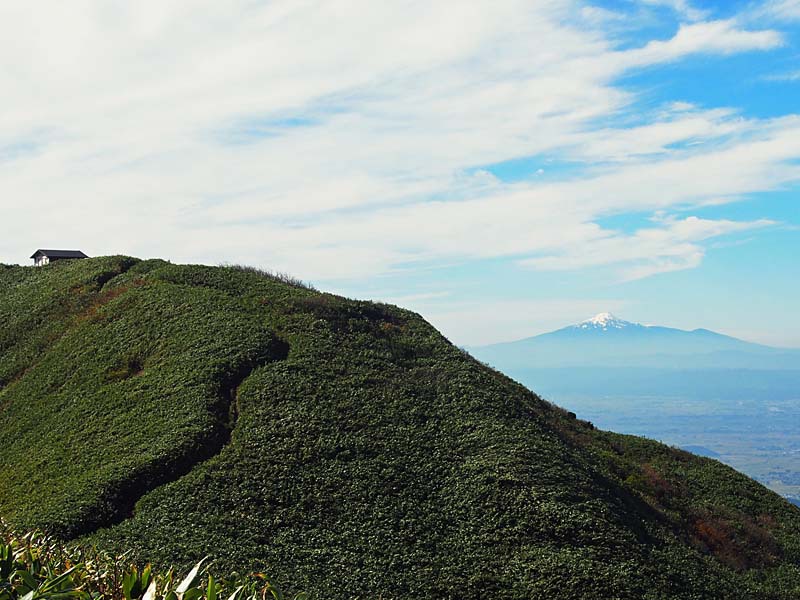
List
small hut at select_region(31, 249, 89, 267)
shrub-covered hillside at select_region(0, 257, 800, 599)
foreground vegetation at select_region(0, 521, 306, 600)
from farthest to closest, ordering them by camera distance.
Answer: small hut at select_region(31, 249, 89, 267) → shrub-covered hillside at select_region(0, 257, 800, 599) → foreground vegetation at select_region(0, 521, 306, 600)

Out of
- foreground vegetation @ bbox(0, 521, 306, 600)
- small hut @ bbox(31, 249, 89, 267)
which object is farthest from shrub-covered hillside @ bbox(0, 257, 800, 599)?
small hut @ bbox(31, 249, 89, 267)

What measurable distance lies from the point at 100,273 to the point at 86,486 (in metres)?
23.9

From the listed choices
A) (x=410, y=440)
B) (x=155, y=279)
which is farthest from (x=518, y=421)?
(x=155, y=279)

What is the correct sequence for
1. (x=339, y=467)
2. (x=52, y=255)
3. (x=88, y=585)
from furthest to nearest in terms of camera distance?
(x=52, y=255)
(x=339, y=467)
(x=88, y=585)

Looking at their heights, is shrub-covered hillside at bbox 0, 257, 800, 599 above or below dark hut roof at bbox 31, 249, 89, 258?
below

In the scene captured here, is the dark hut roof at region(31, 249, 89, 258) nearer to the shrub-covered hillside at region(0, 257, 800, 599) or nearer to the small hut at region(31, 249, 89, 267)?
the small hut at region(31, 249, 89, 267)

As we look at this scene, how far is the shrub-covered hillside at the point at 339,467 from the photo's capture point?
2228 centimetres

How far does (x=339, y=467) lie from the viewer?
1034 inches

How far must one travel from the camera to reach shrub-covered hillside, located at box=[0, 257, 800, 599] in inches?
877

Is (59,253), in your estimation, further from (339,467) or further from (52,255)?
→ (339,467)

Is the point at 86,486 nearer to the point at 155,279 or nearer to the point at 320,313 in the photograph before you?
the point at 320,313

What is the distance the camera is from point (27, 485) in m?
26.4

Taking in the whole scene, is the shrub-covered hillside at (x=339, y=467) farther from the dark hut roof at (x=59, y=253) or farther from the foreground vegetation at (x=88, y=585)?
the dark hut roof at (x=59, y=253)

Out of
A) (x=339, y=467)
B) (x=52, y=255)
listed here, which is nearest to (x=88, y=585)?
(x=339, y=467)
